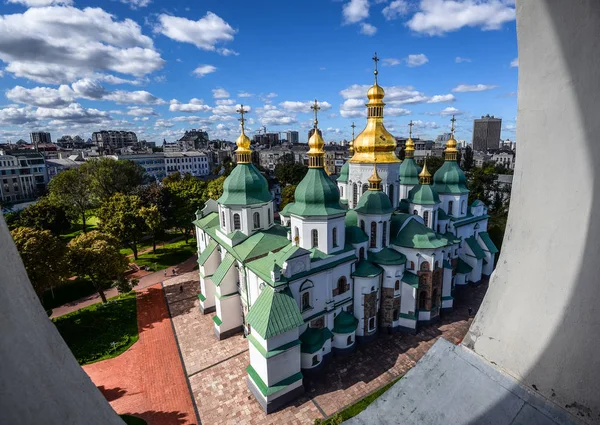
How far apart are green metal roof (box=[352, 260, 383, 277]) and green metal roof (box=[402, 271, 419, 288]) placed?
1954mm

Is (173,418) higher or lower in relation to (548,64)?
lower

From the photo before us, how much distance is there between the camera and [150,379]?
17250 millimetres

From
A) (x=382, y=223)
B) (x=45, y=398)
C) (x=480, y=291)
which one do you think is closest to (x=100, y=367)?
(x=382, y=223)

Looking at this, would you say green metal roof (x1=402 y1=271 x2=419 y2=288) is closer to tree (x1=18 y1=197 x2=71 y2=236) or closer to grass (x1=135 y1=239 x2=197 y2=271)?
grass (x1=135 y1=239 x2=197 y2=271)

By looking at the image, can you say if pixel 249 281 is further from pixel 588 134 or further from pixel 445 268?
pixel 588 134

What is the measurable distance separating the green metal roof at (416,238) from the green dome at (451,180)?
6.43 m

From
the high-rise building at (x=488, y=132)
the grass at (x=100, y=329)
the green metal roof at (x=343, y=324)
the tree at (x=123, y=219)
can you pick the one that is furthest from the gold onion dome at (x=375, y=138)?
the high-rise building at (x=488, y=132)

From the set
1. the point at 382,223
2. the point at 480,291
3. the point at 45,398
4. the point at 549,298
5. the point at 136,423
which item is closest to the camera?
the point at 45,398

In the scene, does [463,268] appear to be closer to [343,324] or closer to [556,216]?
[343,324]

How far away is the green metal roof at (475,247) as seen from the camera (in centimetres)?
2630

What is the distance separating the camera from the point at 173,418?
48.8ft

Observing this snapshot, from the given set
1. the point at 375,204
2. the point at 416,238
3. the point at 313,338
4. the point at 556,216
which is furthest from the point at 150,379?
the point at 556,216

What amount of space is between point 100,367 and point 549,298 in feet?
72.1

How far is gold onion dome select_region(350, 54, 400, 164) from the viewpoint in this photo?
75.7 feet
